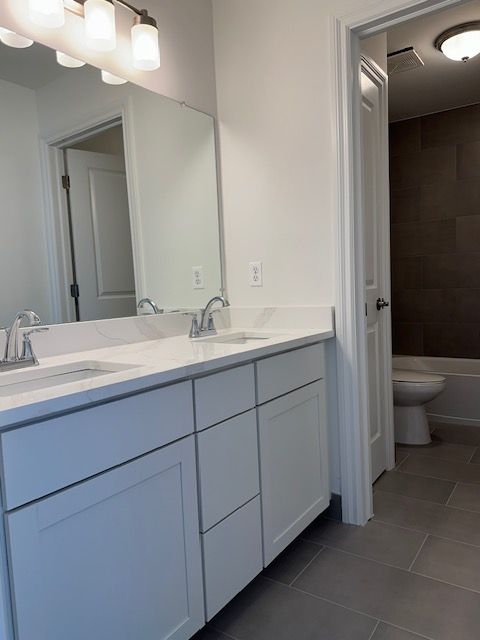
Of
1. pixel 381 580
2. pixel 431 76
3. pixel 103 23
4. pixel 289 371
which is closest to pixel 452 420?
pixel 381 580

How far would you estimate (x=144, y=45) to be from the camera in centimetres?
163

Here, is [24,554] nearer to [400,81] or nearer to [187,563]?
[187,563]

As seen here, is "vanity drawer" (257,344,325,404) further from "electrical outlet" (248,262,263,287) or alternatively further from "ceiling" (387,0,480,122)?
"ceiling" (387,0,480,122)

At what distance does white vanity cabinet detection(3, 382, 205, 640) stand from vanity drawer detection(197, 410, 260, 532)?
4cm

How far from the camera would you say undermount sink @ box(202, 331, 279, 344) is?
1864 millimetres

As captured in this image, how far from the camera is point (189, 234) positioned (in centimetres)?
207

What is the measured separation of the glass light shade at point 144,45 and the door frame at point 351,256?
2.19 ft

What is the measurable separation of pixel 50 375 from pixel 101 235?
2.00 feet

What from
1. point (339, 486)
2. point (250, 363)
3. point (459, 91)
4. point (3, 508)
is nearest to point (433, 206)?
point (459, 91)

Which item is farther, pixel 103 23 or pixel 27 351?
pixel 103 23

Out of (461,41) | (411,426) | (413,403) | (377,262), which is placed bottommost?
(411,426)

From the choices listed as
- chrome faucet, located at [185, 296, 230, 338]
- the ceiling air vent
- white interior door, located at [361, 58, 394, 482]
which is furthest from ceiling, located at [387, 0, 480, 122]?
chrome faucet, located at [185, 296, 230, 338]

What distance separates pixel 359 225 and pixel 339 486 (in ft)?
3.49

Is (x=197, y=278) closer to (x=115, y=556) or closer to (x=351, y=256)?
(x=351, y=256)
